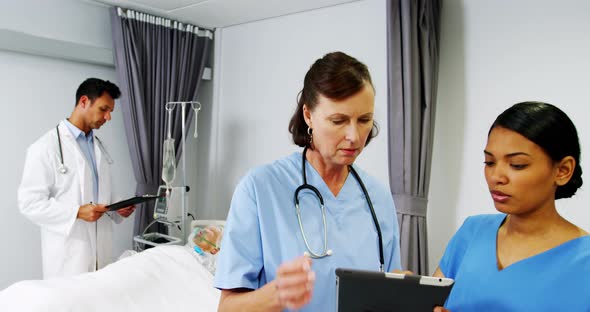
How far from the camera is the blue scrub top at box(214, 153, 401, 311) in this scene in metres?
1.02

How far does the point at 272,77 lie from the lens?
329 centimetres

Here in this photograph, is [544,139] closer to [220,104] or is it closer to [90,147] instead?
[90,147]

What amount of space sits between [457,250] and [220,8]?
2469 mm

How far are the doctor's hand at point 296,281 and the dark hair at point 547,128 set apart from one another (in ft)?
1.85

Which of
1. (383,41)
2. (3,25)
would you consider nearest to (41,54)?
(3,25)

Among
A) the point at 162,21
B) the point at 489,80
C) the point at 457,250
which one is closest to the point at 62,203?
the point at 162,21

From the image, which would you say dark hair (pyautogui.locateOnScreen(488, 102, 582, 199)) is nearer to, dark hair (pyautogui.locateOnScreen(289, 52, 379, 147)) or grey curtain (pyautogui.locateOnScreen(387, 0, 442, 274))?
dark hair (pyautogui.locateOnScreen(289, 52, 379, 147))

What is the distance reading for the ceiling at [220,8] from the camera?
2.91m

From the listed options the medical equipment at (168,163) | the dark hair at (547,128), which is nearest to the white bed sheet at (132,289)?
the medical equipment at (168,163)

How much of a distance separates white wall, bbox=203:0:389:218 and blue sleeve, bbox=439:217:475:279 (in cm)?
153

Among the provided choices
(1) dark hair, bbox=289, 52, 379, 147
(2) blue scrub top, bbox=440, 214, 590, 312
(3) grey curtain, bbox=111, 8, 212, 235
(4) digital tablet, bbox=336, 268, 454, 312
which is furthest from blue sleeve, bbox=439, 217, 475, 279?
(3) grey curtain, bbox=111, 8, 212, 235

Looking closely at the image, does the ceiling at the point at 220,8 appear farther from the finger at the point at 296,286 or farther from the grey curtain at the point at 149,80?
the finger at the point at 296,286

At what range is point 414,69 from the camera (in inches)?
90.4

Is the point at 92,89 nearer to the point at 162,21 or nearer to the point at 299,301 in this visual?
the point at 162,21
